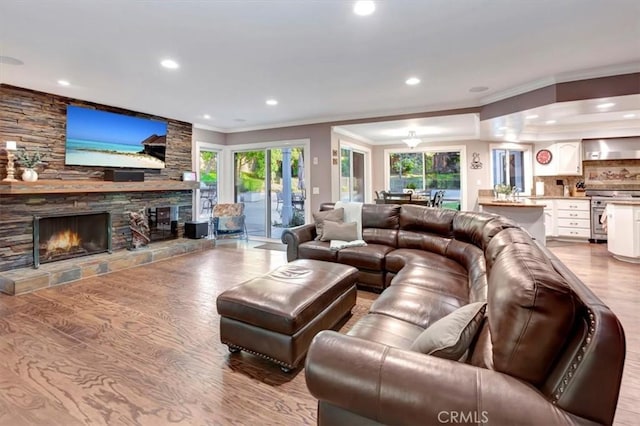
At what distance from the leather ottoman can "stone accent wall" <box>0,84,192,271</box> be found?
148 inches

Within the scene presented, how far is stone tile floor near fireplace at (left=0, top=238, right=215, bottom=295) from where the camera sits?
12.3ft

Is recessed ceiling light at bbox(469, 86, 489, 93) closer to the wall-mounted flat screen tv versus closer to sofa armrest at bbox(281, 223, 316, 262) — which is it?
sofa armrest at bbox(281, 223, 316, 262)

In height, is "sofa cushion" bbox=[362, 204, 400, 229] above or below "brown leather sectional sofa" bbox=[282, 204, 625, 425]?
above

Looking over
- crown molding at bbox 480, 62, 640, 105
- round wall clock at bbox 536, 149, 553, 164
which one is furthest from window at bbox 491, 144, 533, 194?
crown molding at bbox 480, 62, 640, 105

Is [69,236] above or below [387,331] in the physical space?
above

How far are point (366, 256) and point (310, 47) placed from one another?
7.47ft

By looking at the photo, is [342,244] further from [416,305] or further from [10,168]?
[10,168]

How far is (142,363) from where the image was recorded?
223 cm

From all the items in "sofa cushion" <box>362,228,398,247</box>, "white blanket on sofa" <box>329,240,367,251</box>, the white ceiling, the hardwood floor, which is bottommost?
the hardwood floor

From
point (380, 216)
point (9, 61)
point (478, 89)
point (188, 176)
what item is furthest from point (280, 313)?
point (188, 176)

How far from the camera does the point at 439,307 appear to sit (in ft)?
6.59

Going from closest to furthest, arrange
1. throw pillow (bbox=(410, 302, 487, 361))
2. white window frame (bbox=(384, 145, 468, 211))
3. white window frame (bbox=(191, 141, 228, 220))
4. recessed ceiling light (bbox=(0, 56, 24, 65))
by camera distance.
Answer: throw pillow (bbox=(410, 302, 487, 361))
recessed ceiling light (bbox=(0, 56, 24, 65))
white window frame (bbox=(191, 141, 228, 220))
white window frame (bbox=(384, 145, 468, 211))

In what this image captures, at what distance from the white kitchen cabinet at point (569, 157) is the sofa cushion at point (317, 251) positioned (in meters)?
6.13

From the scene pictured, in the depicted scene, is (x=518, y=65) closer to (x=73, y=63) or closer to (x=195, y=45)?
(x=195, y=45)
